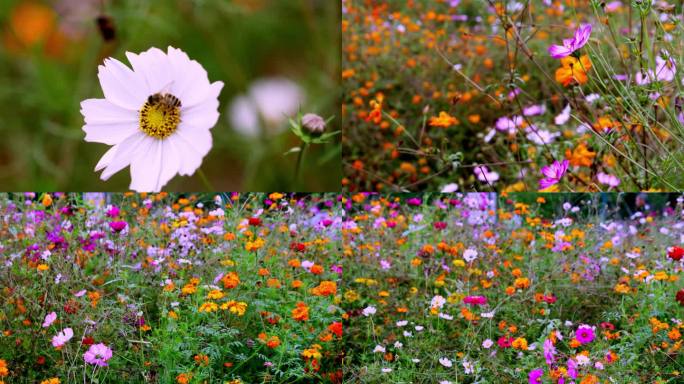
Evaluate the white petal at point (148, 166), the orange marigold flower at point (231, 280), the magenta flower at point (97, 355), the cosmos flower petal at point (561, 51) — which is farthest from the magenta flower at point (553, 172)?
the magenta flower at point (97, 355)

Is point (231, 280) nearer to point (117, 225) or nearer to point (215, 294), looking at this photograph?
point (215, 294)

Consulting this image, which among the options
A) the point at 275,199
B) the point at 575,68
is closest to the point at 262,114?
the point at 275,199

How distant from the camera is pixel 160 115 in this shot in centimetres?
124

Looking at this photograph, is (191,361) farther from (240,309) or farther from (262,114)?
(262,114)

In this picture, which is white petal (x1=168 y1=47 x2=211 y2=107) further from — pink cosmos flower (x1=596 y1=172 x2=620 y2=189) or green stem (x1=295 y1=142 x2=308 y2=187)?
pink cosmos flower (x1=596 y1=172 x2=620 y2=189)

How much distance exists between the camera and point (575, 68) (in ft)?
4.76

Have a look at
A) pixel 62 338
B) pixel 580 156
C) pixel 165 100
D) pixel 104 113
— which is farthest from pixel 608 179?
pixel 62 338

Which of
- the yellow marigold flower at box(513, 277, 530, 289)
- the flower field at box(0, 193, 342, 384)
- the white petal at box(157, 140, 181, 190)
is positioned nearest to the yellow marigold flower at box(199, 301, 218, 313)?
the flower field at box(0, 193, 342, 384)

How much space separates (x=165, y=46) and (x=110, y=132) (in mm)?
212

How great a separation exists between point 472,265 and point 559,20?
62 centimetres

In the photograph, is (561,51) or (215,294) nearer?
(561,51)

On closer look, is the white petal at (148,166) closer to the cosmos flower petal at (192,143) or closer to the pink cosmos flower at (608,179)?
the cosmos flower petal at (192,143)

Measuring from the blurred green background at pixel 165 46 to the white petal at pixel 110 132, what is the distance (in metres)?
0.06

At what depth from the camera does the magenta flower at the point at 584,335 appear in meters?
1.39
